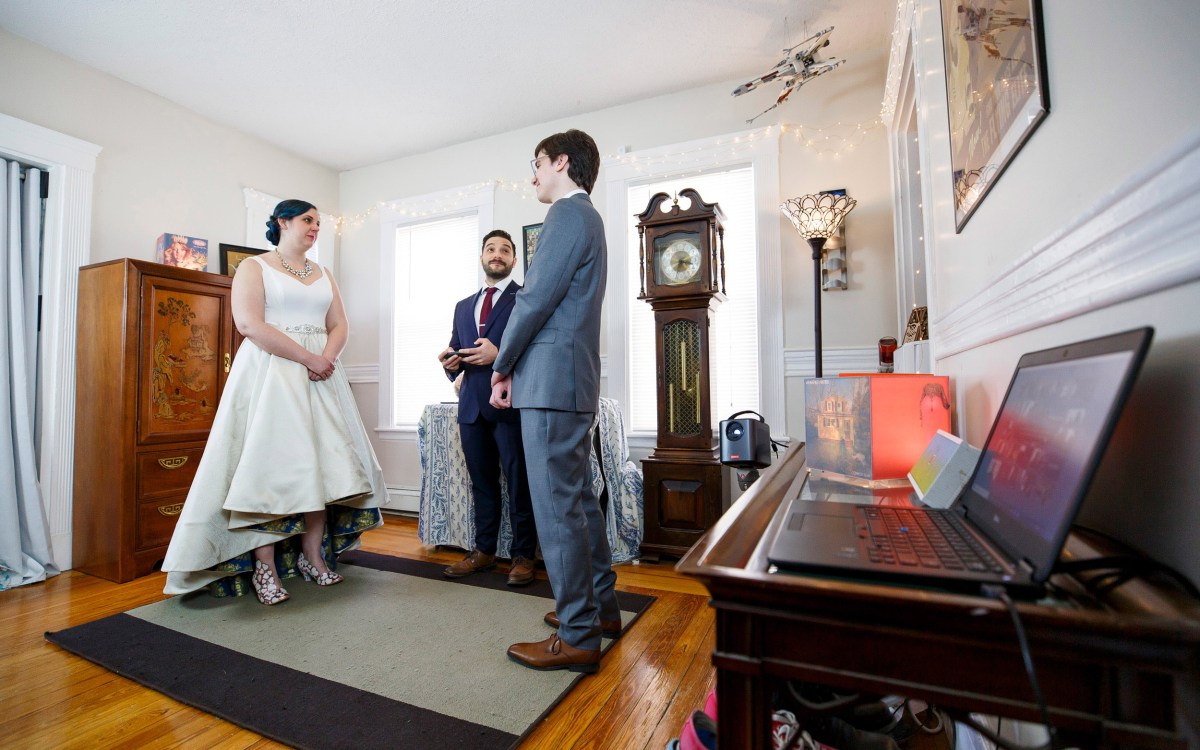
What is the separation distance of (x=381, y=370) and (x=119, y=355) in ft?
5.53

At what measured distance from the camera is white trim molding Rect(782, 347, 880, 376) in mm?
2869

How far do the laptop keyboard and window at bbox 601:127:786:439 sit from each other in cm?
218

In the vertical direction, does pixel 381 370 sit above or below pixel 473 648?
above

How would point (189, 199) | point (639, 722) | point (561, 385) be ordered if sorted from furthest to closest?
point (189, 199) < point (561, 385) < point (639, 722)

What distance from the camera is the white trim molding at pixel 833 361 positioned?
2869 mm

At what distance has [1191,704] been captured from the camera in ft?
1.45

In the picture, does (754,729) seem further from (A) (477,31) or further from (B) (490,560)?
(A) (477,31)

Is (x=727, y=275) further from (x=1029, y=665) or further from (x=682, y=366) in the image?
(x=1029, y=665)

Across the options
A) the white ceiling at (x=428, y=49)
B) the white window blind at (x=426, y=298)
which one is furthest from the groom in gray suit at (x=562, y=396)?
the white window blind at (x=426, y=298)

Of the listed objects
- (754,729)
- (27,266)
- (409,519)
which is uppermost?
(27,266)

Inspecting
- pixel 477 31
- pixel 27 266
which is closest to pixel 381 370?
pixel 27 266

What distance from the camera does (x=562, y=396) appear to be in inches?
60.4

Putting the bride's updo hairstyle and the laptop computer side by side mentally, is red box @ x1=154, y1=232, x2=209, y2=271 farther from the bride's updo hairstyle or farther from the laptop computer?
the laptop computer

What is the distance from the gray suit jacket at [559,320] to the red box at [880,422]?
2.26 feet
